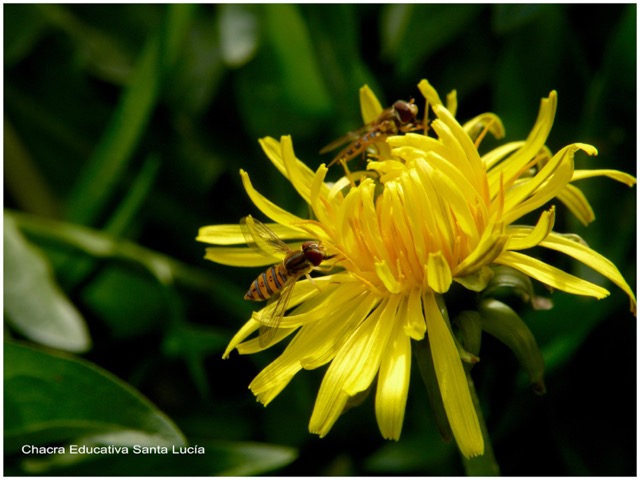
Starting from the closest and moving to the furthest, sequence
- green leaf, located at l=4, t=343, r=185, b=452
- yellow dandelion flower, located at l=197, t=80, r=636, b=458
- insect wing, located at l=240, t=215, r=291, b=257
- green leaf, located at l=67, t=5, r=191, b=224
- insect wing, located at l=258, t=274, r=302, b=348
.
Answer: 1. yellow dandelion flower, located at l=197, t=80, r=636, b=458
2. insect wing, located at l=258, t=274, r=302, b=348
3. insect wing, located at l=240, t=215, r=291, b=257
4. green leaf, located at l=4, t=343, r=185, b=452
5. green leaf, located at l=67, t=5, r=191, b=224

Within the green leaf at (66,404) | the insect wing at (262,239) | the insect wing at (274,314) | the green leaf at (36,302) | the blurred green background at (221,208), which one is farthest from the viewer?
the green leaf at (36,302)

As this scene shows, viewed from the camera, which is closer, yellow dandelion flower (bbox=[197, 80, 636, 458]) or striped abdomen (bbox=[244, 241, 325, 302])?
yellow dandelion flower (bbox=[197, 80, 636, 458])

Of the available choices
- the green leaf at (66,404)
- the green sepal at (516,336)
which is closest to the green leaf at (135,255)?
the green leaf at (66,404)

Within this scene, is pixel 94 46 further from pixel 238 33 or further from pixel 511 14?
pixel 511 14

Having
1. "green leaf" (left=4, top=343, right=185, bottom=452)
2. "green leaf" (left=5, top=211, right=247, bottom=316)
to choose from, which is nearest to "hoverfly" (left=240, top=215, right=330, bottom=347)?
"green leaf" (left=4, top=343, right=185, bottom=452)

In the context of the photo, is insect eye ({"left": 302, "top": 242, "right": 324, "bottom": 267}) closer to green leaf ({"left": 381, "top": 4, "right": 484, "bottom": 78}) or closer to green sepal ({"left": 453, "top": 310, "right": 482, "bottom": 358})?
green sepal ({"left": 453, "top": 310, "right": 482, "bottom": 358})

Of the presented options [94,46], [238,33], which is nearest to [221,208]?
[238,33]

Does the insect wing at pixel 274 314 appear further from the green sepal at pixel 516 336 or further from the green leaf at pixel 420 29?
the green leaf at pixel 420 29
